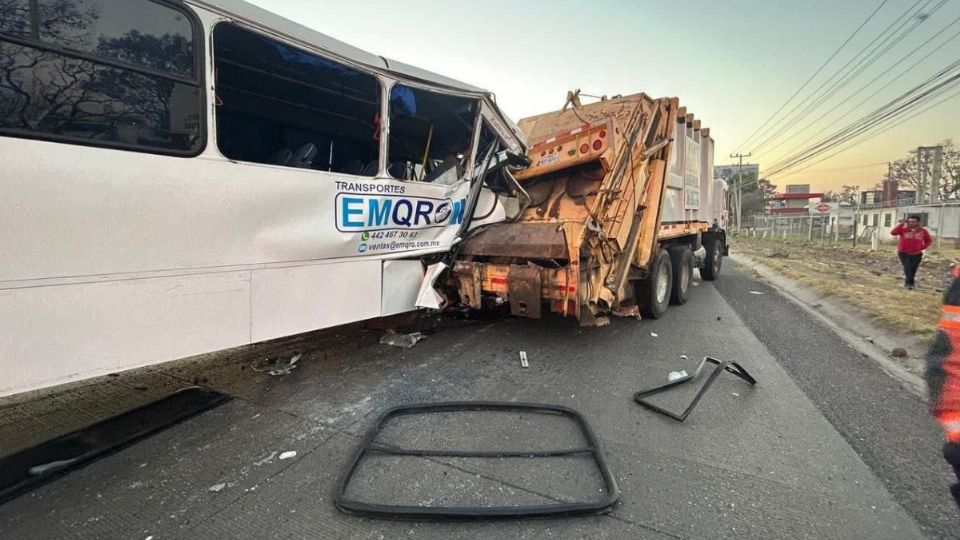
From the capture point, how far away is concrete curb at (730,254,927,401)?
425 centimetres

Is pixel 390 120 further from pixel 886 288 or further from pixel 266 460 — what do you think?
pixel 886 288

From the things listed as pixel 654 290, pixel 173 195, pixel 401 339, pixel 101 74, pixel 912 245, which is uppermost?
pixel 101 74

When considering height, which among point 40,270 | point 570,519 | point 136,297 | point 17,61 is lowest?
point 570,519

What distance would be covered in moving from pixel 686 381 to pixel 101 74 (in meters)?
4.69

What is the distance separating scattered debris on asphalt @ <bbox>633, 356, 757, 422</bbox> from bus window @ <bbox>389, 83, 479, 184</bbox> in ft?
9.27

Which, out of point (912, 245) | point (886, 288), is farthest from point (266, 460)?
point (912, 245)

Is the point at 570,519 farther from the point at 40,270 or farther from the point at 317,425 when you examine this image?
the point at 40,270

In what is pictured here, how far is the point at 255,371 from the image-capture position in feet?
13.6

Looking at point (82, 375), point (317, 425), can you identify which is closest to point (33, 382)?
point (82, 375)

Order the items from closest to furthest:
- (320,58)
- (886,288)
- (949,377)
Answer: (949,377), (320,58), (886,288)

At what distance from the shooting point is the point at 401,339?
5.07 metres

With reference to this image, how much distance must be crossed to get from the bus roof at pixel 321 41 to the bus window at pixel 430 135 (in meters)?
0.15

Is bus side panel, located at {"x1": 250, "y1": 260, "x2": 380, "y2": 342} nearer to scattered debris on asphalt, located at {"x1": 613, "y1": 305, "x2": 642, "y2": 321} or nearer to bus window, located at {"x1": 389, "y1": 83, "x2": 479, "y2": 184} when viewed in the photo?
bus window, located at {"x1": 389, "y1": 83, "x2": 479, "y2": 184}

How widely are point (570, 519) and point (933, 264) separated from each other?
19.5 m
